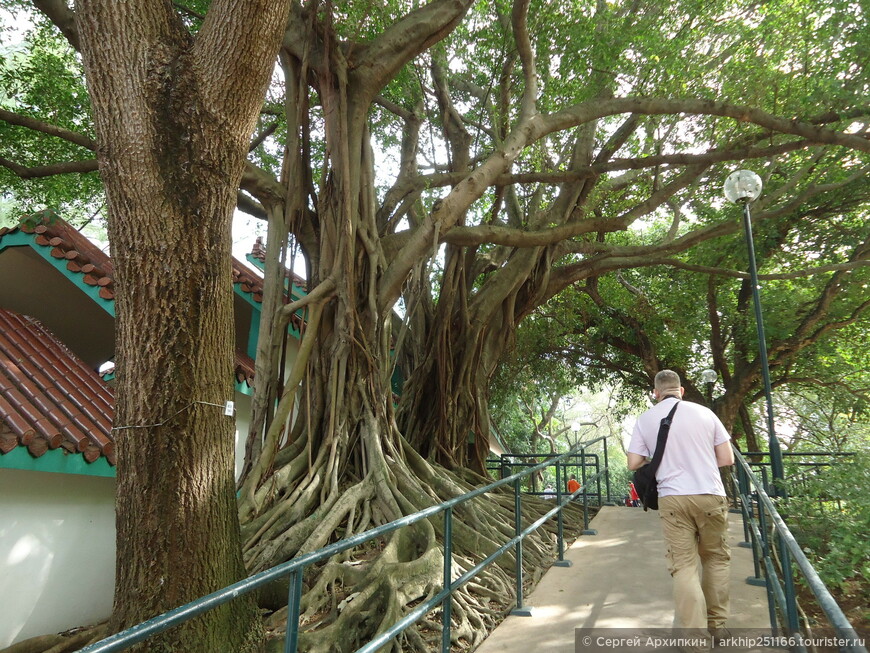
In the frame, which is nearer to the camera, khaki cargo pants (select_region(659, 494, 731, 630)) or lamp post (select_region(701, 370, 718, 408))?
khaki cargo pants (select_region(659, 494, 731, 630))

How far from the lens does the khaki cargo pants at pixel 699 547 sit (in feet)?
10.3

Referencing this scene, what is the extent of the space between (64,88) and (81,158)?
2.75 feet

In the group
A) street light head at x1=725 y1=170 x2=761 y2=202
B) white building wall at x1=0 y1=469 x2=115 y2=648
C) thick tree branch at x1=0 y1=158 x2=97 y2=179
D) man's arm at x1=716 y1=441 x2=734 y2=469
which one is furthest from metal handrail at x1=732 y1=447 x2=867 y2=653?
thick tree branch at x1=0 y1=158 x2=97 y2=179

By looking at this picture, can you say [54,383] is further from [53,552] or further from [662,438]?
[662,438]

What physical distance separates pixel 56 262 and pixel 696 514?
5.65 meters

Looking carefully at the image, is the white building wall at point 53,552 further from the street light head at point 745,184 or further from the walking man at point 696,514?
the street light head at point 745,184

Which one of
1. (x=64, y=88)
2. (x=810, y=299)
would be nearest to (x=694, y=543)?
(x=64, y=88)

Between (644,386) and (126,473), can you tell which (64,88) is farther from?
(644,386)

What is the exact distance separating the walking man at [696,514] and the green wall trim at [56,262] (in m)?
4.68

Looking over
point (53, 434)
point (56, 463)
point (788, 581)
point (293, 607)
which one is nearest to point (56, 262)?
point (53, 434)

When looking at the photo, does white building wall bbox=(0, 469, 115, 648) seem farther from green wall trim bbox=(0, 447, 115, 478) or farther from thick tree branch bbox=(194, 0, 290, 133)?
thick tree branch bbox=(194, 0, 290, 133)

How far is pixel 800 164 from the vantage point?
30.7ft

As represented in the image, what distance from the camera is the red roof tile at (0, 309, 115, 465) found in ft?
13.8

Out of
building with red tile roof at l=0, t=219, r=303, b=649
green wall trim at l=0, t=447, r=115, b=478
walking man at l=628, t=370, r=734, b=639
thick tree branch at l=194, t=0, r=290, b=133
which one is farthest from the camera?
building with red tile roof at l=0, t=219, r=303, b=649
